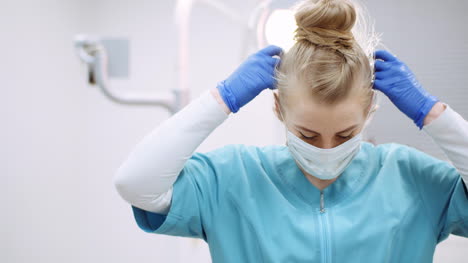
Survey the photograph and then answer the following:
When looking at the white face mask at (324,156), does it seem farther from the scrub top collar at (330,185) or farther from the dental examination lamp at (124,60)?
the dental examination lamp at (124,60)

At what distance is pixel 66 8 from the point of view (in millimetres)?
2182

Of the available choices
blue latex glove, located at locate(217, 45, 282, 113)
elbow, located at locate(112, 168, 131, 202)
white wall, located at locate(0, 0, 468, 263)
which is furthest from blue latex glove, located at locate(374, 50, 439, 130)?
white wall, located at locate(0, 0, 468, 263)

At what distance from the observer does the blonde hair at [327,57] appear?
819mm

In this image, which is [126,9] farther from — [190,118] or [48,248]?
[190,118]

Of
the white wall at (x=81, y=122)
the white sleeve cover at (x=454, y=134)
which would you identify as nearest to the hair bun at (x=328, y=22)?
the white sleeve cover at (x=454, y=134)

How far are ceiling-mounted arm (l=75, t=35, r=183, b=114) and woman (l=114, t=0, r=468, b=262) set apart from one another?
1.61 feet

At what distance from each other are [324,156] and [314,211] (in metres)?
0.12

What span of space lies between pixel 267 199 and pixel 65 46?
164 centimetres

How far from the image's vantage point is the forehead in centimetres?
84

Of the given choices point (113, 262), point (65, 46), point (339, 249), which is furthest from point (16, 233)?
point (339, 249)

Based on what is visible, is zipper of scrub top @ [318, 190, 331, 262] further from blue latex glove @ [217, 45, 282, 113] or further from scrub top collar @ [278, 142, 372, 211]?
blue latex glove @ [217, 45, 282, 113]

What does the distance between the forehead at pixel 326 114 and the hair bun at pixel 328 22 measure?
0.35 feet

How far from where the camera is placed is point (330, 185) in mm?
945

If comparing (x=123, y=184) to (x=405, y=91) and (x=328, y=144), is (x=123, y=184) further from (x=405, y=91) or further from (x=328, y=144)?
(x=405, y=91)
